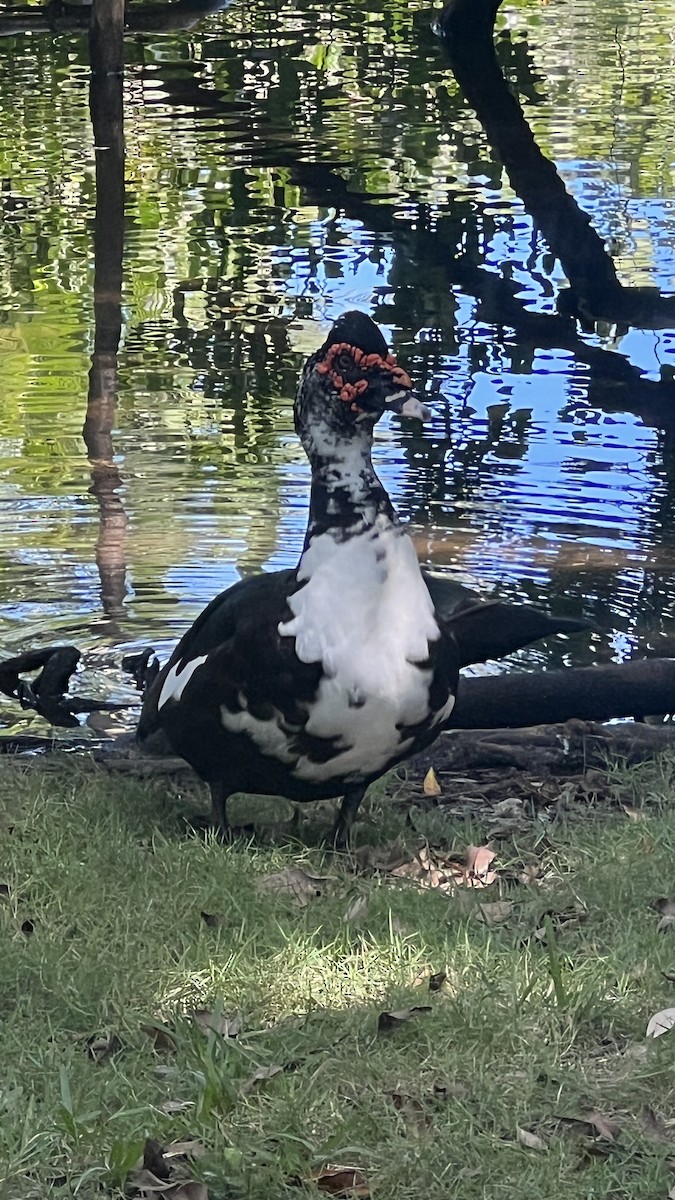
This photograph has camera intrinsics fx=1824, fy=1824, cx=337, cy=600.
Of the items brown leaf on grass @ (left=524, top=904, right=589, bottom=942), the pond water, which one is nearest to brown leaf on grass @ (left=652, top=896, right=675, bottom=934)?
brown leaf on grass @ (left=524, top=904, right=589, bottom=942)

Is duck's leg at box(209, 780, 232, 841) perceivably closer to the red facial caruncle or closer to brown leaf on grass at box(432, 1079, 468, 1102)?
the red facial caruncle

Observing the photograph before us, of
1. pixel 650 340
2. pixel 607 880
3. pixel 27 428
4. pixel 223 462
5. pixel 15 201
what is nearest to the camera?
pixel 607 880

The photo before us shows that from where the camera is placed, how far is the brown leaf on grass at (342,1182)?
3035mm

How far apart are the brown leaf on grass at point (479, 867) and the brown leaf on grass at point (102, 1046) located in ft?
3.60

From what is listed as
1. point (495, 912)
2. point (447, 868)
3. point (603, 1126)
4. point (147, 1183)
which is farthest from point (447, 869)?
point (147, 1183)

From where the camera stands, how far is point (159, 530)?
7.32 meters

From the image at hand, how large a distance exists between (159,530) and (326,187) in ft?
18.2

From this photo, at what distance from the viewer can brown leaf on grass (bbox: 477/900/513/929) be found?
4.10 m

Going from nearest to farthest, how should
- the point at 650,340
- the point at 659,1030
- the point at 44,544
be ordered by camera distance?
the point at 659,1030 < the point at 44,544 < the point at 650,340

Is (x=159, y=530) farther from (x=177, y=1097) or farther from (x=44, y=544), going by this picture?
(x=177, y=1097)

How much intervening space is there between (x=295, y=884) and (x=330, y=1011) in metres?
0.69

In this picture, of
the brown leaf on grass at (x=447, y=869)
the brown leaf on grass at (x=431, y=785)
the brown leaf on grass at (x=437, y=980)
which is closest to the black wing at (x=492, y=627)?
the brown leaf on grass at (x=431, y=785)

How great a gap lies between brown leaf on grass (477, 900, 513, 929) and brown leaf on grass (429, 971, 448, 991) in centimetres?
32

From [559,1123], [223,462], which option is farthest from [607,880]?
[223,462]
